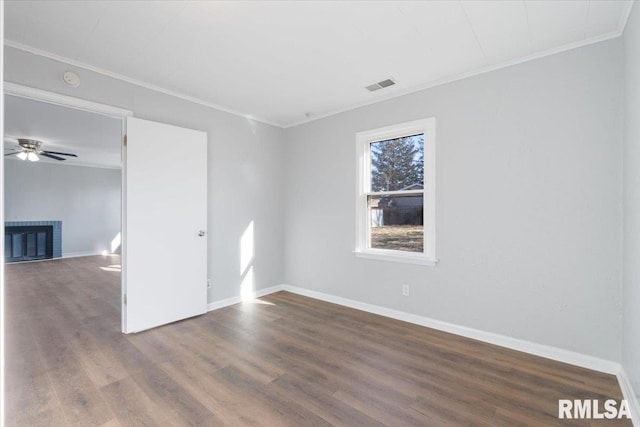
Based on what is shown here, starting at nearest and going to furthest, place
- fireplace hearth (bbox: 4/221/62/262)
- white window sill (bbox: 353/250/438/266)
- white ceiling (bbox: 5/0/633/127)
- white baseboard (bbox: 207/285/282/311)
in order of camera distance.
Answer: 1. white ceiling (bbox: 5/0/633/127)
2. white window sill (bbox: 353/250/438/266)
3. white baseboard (bbox: 207/285/282/311)
4. fireplace hearth (bbox: 4/221/62/262)

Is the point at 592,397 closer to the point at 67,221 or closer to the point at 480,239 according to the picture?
the point at 480,239

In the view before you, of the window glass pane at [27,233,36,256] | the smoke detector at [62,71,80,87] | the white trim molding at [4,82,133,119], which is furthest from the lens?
the window glass pane at [27,233,36,256]

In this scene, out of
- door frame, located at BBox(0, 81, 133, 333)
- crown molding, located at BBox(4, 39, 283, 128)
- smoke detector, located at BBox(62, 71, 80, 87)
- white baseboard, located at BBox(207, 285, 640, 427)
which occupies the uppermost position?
crown molding, located at BBox(4, 39, 283, 128)

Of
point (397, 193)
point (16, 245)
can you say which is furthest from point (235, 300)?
point (16, 245)

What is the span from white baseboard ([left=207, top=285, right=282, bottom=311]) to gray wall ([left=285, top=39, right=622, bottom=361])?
1612mm

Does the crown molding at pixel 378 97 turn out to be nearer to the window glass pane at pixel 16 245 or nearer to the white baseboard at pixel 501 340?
the white baseboard at pixel 501 340

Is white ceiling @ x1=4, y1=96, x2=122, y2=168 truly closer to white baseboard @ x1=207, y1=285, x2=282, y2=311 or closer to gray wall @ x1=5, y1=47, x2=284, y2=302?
gray wall @ x1=5, y1=47, x2=284, y2=302

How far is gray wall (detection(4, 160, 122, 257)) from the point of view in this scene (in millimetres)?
7457

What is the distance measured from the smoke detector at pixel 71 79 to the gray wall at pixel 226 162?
0.12 feet

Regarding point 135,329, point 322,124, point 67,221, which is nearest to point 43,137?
point 67,221

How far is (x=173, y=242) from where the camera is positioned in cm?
343

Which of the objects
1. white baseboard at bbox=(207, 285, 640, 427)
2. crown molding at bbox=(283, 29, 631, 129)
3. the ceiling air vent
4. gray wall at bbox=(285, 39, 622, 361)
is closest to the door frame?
white baseboard at bbox=(207, 285, 640, 427)

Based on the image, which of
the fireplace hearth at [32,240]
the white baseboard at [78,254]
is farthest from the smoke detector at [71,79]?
the white baseboard at [78,254]

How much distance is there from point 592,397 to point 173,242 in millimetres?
3827
